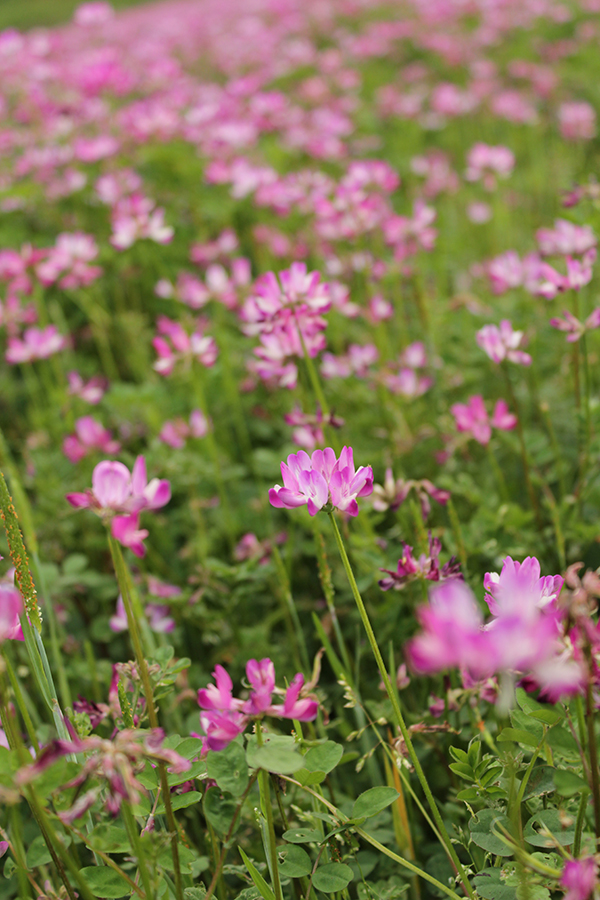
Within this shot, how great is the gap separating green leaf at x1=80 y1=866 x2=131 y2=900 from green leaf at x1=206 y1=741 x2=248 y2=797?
22cm

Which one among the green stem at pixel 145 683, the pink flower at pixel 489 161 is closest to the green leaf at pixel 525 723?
the green stem at pixel 145 683

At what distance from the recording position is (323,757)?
3.72 ft

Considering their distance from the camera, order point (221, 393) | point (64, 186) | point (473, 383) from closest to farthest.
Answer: point (473, 383), point (221, 393), point (64, 186)

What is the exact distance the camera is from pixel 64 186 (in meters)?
4.19

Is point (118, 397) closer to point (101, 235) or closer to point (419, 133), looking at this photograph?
point (101, 235)

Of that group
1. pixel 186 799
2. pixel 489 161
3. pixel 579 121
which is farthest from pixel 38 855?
pixel 579 121

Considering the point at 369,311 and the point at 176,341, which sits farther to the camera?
the point at 369,311

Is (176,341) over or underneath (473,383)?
over

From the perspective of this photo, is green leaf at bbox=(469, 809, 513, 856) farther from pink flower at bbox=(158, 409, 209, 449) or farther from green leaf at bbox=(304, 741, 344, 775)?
pink flower at bbox=(158, 409, 209, 449)

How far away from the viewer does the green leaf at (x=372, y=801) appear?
3.64 feet

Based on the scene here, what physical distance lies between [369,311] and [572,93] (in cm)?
455

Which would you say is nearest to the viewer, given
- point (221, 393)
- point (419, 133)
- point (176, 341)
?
point (176, 341)

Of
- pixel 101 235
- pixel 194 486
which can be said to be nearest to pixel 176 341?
pixel 194 486

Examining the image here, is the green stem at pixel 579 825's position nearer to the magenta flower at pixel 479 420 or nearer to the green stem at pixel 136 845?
the green stem at pixel 136 845
